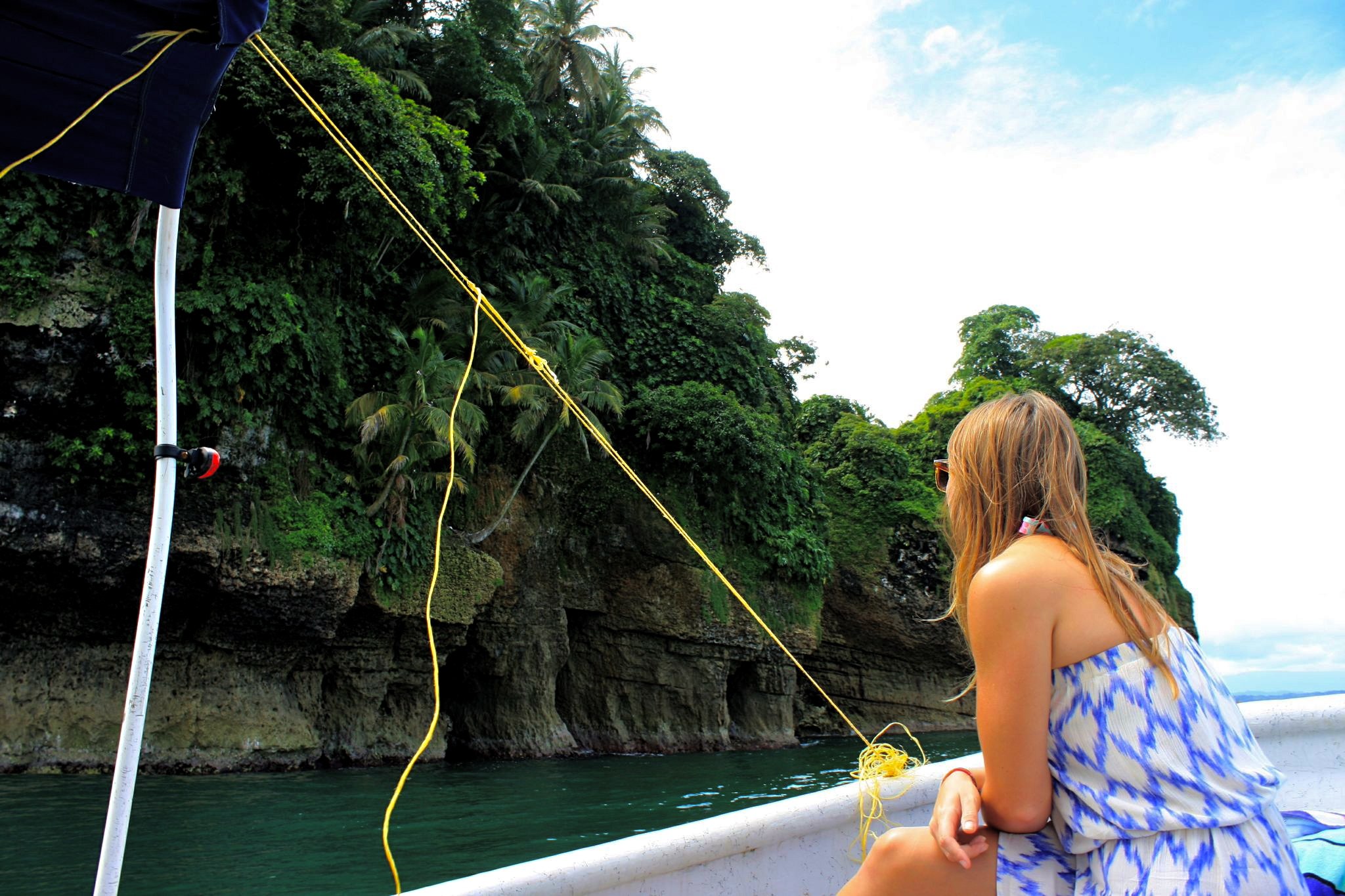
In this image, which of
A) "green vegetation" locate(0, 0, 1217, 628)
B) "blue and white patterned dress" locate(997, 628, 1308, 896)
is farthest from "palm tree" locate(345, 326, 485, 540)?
"blue and white patterned dress" locate(997, 628, 1308, 896)

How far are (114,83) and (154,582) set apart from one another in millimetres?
1583

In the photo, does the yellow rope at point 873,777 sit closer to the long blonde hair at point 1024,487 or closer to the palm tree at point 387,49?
the long blonde hair at point 1024,487

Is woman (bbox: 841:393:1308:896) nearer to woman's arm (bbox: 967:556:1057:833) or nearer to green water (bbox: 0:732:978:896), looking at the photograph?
woman's arm (bbox: 967:556:1057:833)

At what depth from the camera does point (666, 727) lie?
18172 millimetres

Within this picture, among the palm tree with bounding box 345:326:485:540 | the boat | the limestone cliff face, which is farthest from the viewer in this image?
the palm tree with bounding box 345:326:485:540

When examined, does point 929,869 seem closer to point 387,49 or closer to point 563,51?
point 387,49

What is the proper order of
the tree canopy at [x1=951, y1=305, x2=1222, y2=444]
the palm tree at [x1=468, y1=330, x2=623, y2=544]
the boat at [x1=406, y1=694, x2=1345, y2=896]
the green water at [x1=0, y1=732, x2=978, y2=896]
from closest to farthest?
the boat at [x1=406, y1=694, x2=1345, y2=896]
the green water at [x1=0, y1=732, x2=978, y2=896]
the palm tree at [x1=468, y1=330, x2=623, y2=544]
the tree canopy at [x1=951, y1=305, x2=1222, y2=444]

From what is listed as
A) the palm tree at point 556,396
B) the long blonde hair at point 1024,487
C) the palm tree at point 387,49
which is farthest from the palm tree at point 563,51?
the long blonde hair at point 1024,487

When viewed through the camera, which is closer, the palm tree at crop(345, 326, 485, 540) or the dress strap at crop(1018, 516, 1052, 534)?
the dress strap at crop(1018, 516, 1052, 534)

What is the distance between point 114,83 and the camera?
9.60ft

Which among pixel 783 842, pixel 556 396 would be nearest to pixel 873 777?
pixel 783 842

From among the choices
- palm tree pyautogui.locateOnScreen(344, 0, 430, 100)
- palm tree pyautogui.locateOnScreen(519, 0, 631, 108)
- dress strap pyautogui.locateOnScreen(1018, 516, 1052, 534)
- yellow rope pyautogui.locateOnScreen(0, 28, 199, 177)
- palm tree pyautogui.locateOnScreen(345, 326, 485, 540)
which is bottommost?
dress strap pyautogui.locateOnScreen(1018, 516, 1052, 534)

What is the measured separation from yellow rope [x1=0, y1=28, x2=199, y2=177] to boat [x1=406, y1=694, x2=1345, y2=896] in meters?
2.58

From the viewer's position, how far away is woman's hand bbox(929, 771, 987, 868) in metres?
1.66
